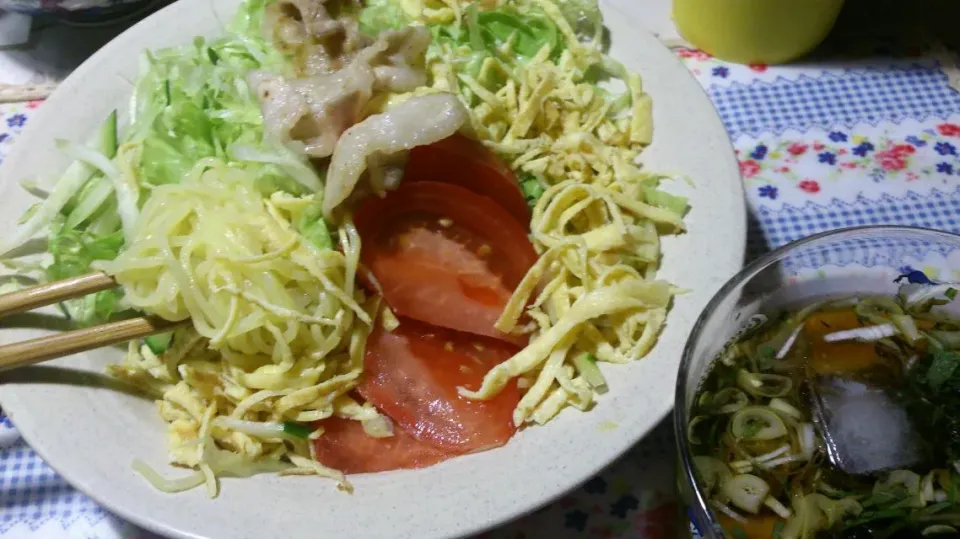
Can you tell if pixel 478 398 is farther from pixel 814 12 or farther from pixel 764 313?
pixel 814 12

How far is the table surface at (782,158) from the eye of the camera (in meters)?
1.47

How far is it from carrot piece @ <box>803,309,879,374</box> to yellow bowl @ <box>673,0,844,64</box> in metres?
1.10

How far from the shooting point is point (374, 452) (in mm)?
1330

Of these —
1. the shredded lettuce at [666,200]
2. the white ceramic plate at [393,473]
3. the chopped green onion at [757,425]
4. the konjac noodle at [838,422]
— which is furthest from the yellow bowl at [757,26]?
the chopped green onion at [757,425]

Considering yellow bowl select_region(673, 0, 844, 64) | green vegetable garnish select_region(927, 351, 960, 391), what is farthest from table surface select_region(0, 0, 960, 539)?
green vegetable garnish select_region(927, 351, 960, 391)

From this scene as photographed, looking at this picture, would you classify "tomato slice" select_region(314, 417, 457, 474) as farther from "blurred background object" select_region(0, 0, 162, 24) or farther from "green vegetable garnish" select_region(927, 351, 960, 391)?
"blurred background object" select_region(0, 0, 162, 24)

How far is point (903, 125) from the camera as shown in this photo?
2.06 metres

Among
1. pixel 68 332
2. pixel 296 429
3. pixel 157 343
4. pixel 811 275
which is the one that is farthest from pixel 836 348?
pixel 68 332

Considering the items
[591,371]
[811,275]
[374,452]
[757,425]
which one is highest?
[811,275]

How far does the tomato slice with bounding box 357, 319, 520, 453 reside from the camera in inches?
52.1

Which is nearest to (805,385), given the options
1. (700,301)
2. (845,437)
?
(845,437)

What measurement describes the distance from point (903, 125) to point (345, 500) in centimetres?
174

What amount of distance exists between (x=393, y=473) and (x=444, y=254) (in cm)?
41

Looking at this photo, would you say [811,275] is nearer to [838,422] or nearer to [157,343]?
[838,422]
